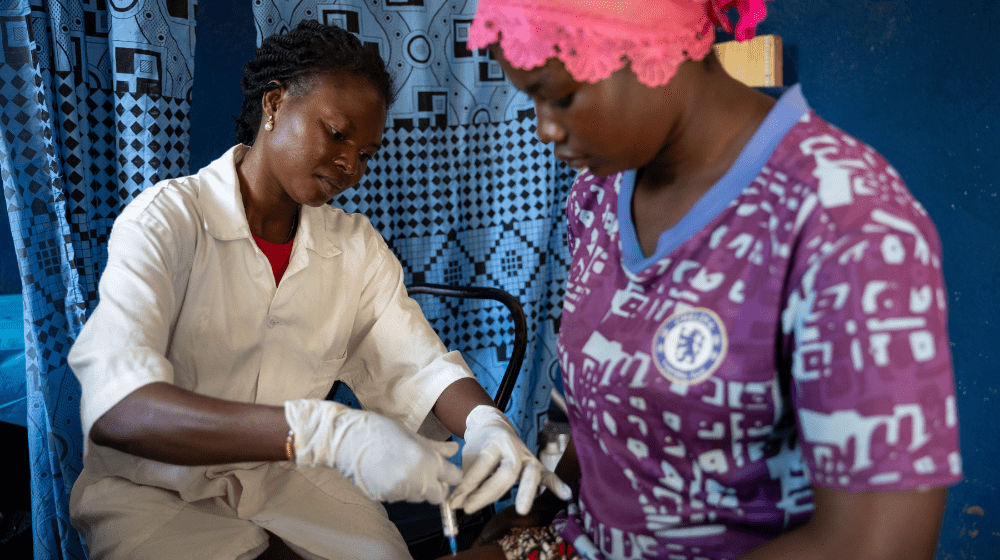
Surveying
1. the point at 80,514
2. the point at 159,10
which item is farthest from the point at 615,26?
the point at 159,10

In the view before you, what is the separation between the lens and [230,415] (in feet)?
3.07

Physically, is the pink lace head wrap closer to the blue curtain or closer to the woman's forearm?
the woman's forearm

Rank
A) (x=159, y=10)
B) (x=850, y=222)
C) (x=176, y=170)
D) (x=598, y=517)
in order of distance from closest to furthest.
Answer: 1. (x=850, y=222)
2. (x=598, y=517)
3. (x=159, y=10)
4. (x=176, y=170)

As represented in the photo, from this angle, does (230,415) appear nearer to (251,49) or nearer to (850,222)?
(850,222)

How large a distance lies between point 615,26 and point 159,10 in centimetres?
123

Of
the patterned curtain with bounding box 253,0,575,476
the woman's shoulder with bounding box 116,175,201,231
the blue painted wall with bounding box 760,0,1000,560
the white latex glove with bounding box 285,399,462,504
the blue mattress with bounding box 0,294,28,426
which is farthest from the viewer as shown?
the patterned curtain with bounding box 253,0,575,476

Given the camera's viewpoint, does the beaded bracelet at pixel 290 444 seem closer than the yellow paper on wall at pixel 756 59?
Yes

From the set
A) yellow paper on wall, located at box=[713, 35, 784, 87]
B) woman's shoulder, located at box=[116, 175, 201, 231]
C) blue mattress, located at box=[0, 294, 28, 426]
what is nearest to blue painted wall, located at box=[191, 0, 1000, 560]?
yellow paper on wall, located at box=[713, 35, 784, 87]

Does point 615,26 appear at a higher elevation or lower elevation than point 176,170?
higher

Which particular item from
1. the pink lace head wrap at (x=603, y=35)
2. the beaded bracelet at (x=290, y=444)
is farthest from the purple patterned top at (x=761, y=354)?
the beaded bracelet at (x=290, y=444)

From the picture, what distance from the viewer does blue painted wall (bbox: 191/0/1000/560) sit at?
1.82m

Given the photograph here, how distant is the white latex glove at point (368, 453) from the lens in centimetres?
92

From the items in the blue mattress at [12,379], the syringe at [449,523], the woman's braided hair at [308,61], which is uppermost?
the woman's braided hair at [308,61]

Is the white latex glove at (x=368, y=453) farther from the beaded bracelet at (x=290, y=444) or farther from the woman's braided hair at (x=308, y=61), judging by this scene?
the woman's braided hair at (x=308, y=61)
